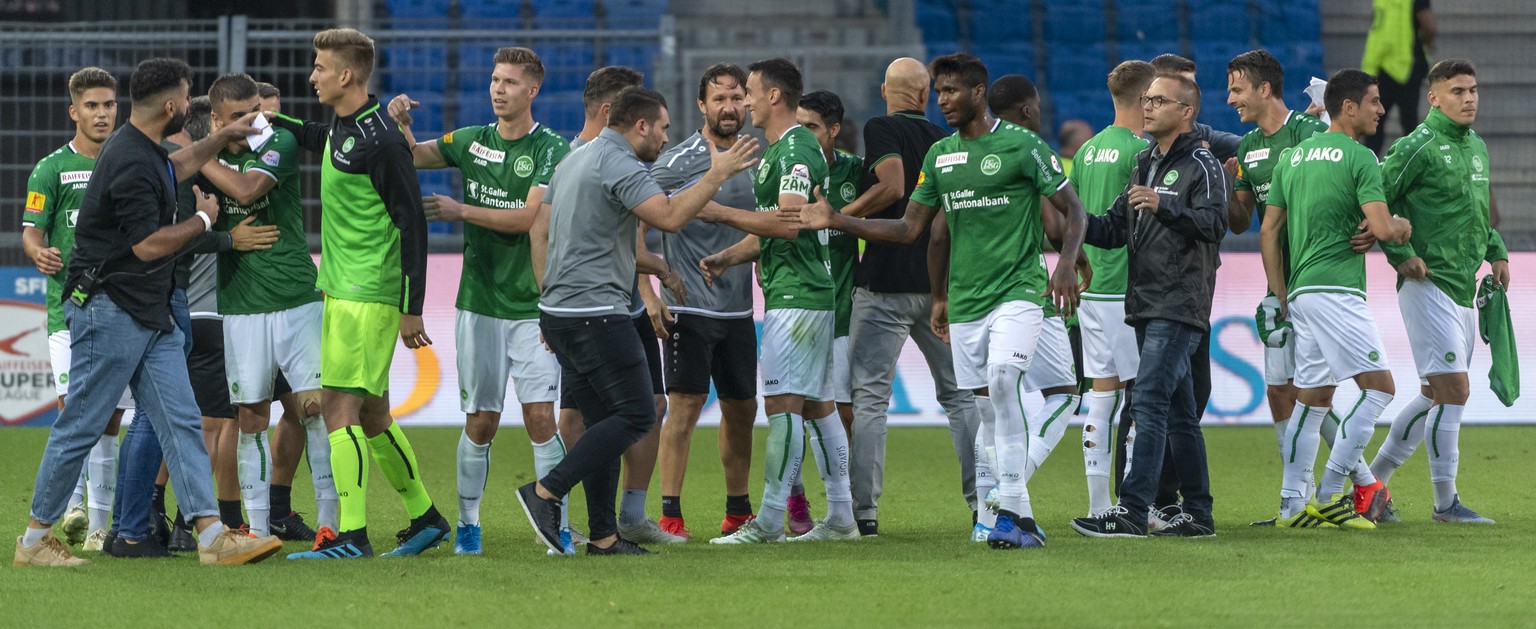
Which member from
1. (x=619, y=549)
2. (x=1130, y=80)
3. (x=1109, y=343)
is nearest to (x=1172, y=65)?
(x=1130, y=80)

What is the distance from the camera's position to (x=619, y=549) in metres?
6.88

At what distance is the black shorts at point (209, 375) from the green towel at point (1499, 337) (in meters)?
6.07

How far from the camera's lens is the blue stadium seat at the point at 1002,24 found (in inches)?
672

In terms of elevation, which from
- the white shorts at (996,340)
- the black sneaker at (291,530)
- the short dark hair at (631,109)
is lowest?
the black sneaker at (291,530)

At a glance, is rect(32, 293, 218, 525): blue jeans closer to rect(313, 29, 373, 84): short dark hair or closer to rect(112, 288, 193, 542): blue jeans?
rect(112, 288, 193, 542): blue jeans

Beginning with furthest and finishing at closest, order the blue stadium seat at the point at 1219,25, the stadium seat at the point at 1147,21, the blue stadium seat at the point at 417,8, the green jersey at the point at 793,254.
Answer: the stadium seat at the point at 1147,21 < the blue stadium seat at the point at 1219,25 < the blue stadium seat at the point at 417,8 < the green jersey at the point at 793,254

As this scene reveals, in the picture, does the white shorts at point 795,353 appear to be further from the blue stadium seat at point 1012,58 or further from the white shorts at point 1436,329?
the blue stadium seat at point 1012,58

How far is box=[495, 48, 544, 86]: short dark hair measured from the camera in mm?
7152

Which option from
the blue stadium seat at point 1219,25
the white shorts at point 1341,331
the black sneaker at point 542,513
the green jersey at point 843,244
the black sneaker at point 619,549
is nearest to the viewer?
the black sneaker at point 542,513

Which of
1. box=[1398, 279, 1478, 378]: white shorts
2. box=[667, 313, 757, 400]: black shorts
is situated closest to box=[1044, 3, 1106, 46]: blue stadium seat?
box=[1398, 279, 1478, 378]: white shorts

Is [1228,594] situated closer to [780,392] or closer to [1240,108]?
[780,392]

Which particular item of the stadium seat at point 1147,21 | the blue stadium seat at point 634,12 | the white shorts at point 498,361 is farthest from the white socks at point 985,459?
the stadium seat at point 1147,21

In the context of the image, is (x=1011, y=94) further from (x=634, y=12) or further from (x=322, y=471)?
(x=634, y=12)

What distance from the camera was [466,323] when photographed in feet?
23.5
